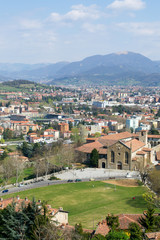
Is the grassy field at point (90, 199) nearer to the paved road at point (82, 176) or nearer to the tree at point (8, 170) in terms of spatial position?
the paved road at point (82, 176)

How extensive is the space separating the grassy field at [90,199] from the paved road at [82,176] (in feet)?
5.51

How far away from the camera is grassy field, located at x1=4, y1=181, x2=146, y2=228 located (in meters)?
25.3

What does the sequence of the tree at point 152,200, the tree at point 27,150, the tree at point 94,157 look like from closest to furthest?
1. the tree at point 152,200
2. the tree at point 94,157
3. the tree at point 27,150

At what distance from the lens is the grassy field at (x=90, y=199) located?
83.1ft

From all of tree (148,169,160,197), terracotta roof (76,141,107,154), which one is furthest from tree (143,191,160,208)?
terracotta roof (76,141,107,154)

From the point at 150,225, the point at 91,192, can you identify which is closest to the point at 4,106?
the point at 91,192

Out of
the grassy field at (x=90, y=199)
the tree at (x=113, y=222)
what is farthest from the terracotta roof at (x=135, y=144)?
the tree at (x=113, y=222)

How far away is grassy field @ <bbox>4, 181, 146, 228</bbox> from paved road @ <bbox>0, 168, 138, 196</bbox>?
5.51ft

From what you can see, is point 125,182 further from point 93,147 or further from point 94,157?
point 93,147

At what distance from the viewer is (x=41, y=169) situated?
41469 millimetres

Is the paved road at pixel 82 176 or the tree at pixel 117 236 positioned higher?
the tree at pixel 117 236

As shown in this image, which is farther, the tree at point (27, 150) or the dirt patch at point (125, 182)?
the tree at point (27, 150)

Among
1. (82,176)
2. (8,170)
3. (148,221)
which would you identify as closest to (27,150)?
(8,170)

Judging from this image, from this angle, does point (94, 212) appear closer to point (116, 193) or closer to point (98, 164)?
point (116, 193)
